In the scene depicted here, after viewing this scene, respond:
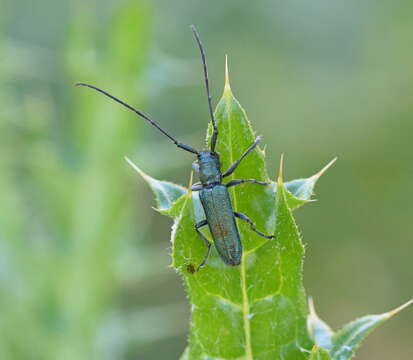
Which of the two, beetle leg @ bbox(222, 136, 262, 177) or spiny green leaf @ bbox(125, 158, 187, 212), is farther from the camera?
spiny green leaf @ bbox(125, 158, 187, 212)

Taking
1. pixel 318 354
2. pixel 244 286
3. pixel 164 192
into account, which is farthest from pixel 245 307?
pixel 164 192

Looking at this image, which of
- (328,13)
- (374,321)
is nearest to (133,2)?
(374,321)

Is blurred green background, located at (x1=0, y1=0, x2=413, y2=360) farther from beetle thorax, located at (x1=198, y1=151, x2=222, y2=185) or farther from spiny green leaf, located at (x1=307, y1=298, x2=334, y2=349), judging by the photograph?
spiny green leaf, located at (x1=307, y1=298, x2=334, y2=349)

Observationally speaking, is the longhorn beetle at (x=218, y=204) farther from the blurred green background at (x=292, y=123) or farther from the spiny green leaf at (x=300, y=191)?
the blurred green background at (x=292, y=123)

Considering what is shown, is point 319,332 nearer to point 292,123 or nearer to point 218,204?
point 218,204

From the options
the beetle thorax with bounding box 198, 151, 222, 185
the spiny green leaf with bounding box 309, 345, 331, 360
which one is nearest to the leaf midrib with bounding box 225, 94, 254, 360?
the spiny green leaf with bounding box 309, 345, 331, 360

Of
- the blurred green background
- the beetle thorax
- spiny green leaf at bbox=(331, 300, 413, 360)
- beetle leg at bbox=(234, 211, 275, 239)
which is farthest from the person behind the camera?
the blurred green background
